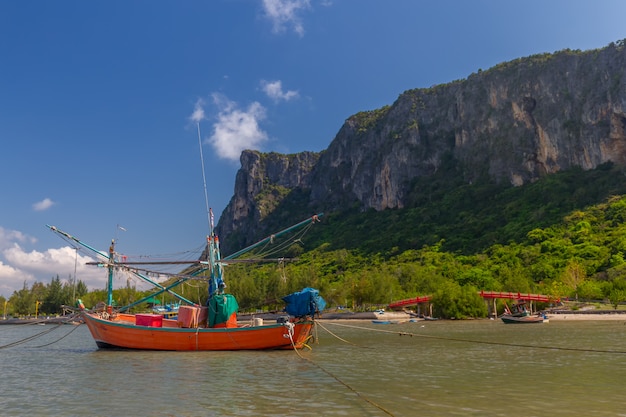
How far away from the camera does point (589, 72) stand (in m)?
167

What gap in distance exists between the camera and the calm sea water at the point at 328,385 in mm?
14816

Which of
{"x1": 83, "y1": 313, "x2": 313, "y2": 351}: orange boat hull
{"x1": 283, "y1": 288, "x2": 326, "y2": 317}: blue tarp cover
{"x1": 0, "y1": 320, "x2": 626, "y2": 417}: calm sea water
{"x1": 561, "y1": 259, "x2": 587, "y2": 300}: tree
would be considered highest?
{"x1": 561, "y1": 259, "x2": 587, "y2": 300}: tree

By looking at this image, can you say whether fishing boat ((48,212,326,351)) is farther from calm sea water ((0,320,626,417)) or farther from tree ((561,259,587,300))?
tree ((561,259,587,300))

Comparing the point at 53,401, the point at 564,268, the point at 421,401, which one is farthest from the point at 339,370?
the point at 564,268

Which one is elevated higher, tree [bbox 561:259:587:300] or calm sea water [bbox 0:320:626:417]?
tree [bbox 561:259:587:300]

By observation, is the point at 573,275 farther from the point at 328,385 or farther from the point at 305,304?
the point at 328,385

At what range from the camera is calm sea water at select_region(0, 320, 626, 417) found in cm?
1482

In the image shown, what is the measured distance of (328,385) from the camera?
19.0 meters

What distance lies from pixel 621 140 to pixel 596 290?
86.5 m

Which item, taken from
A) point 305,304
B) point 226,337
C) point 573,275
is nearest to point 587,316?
point 573,275

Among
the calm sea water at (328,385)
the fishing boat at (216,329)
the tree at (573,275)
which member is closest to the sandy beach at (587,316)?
the tree at (573,275)

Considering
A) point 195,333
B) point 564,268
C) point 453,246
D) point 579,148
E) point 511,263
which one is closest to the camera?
point 195,333

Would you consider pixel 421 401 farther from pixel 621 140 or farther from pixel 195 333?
pixel 621 140

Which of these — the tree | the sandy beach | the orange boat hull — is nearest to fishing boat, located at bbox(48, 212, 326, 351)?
the orange boat hull
